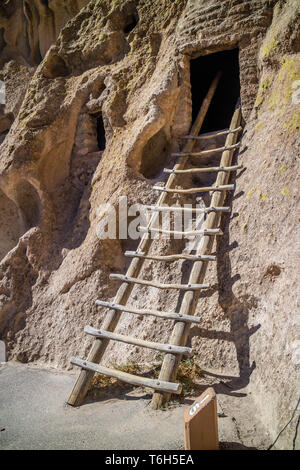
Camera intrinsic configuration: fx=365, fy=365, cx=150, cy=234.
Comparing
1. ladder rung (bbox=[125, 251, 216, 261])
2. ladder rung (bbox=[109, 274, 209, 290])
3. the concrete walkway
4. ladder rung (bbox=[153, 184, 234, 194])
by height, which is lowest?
the concrete walkway

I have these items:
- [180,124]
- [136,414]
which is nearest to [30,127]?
[180,124]

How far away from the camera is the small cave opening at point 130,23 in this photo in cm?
571

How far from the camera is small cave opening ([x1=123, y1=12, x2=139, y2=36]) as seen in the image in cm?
571

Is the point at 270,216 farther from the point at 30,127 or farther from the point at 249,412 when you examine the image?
the point at 30,127

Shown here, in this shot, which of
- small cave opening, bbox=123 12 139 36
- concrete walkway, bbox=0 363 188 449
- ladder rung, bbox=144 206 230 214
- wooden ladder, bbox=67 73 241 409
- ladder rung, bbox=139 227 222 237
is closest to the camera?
concrete walkway, bbox=0 363 188 449

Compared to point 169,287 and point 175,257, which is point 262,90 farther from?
point 169,287

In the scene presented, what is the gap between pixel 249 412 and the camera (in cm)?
259

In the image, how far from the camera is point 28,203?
17.6 feet

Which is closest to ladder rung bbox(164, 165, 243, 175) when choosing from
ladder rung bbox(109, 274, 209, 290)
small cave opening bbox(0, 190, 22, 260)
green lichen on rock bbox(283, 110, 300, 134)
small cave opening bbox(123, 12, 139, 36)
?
green lichen on rock bbox(283, 110, 300, 134)

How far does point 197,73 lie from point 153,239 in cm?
383

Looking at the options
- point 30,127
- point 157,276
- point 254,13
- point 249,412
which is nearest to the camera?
point 249,412

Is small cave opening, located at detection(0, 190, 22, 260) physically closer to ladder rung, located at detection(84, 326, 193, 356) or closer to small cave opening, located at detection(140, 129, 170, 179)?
small cave opening, located at detection(140, 129, 170, 179)

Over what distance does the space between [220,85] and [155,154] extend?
2724 mm

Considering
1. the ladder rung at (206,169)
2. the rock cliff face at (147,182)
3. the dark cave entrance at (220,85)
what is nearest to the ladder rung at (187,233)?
the rock cliff face at (147,182)
